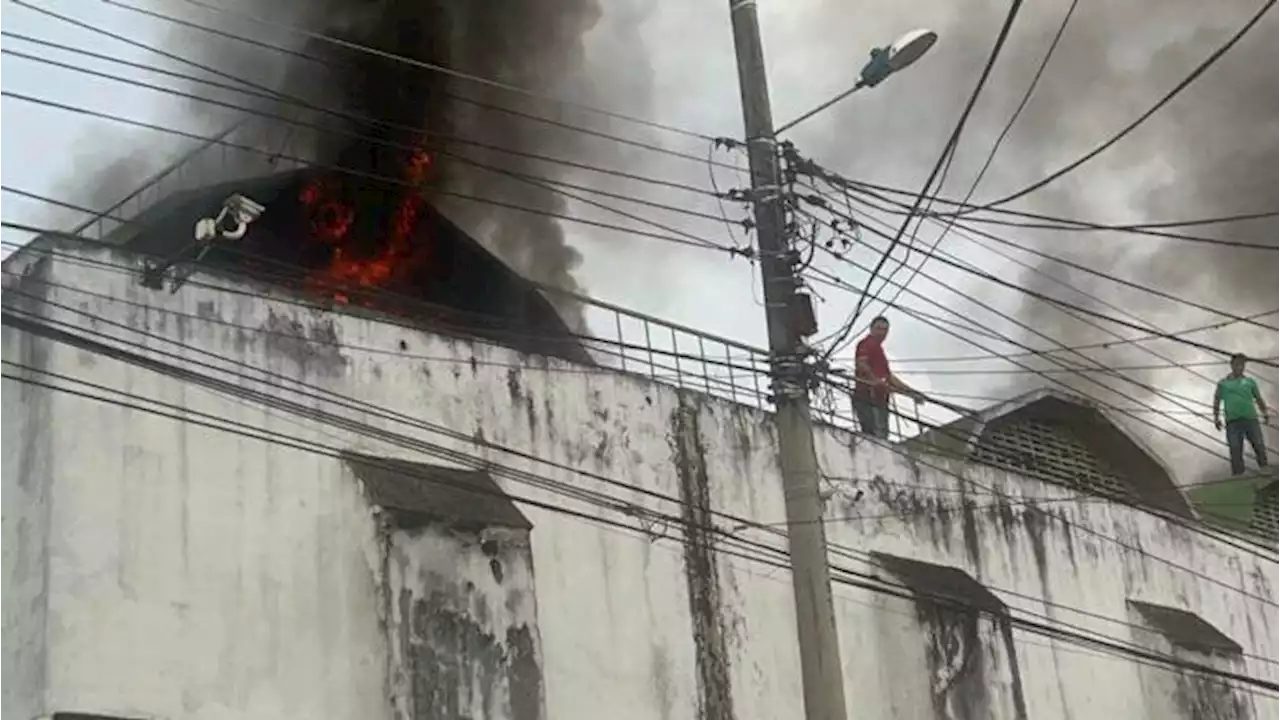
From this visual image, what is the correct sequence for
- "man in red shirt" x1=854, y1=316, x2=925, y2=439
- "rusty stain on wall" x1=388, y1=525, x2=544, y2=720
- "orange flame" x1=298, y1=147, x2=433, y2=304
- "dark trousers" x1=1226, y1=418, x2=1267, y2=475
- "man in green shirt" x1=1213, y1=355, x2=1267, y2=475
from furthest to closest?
"dark trousers" x1=1226, y1=418, x2=1267, y2=475, "man in green shirt" x1=1213, y1=355, x2=1267, y2=475, "man in red shirt" x1=854, y1=316, x2=925, y2=439, "orange flame" x1=298, y1=147, x2=433, y2=304, "rusty stain on wall" x1=388, y1=525, x2=544, y2=720

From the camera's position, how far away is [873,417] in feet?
56.5

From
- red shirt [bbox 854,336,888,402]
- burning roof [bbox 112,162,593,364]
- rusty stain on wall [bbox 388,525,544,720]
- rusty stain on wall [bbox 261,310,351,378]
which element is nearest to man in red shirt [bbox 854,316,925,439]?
red shirt [bbox 854,336,888,402]

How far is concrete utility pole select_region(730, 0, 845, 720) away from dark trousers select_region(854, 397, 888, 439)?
630 cm

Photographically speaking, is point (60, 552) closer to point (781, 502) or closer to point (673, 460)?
point (673, 460)

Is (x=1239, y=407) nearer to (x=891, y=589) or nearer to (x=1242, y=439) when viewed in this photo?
(x=1242, y=439)

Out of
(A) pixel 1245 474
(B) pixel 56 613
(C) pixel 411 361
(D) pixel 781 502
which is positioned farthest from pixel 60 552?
(A) pixel 1245 474

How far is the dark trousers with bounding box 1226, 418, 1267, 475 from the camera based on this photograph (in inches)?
786

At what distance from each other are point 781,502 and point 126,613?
632cm

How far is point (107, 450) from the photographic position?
11.0 metres

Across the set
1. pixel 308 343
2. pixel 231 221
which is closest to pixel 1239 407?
pixel 308 343

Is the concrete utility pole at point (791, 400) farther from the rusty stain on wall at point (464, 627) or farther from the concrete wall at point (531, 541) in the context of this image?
the concrete wall at point (531, 541)

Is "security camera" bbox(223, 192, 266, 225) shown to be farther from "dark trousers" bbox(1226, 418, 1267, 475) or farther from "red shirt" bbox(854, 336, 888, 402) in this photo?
"dark trousers" bbox(1226, 418, 1267, 475)

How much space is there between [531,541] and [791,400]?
335 cm

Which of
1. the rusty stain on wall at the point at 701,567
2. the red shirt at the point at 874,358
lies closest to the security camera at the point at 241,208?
the rusty stain on wall at the point at 701,567
